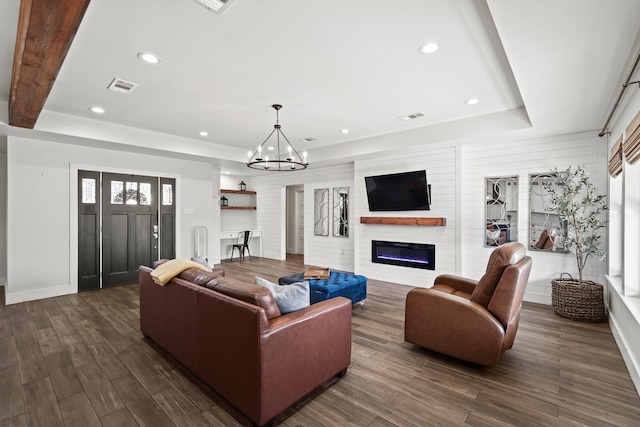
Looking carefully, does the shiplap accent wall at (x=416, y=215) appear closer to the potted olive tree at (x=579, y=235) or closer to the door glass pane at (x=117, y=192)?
the potted olive tree at (x=579, y=235)

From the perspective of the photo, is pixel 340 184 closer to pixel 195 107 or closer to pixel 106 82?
pixel 195 107

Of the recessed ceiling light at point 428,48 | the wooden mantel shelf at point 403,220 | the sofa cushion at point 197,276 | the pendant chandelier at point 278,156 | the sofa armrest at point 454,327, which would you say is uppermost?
the recessed ceiling light at point 428,48

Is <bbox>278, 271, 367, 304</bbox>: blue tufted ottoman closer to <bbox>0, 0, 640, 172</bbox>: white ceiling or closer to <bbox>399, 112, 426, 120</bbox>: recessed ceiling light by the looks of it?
<bbox>0, 0, 640, 172</bbox>: white ceiling

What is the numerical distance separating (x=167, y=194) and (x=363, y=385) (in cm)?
545

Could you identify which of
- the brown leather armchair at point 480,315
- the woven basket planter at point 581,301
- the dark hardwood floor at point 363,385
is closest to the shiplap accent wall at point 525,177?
the woven basket planter at point 581,301

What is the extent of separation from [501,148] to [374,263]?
305cm

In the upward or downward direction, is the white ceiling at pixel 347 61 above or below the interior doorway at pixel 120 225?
Answer: above

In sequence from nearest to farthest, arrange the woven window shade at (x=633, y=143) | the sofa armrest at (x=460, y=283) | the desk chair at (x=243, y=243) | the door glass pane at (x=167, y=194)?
the woven window shade at (x=633, y=143)
the sofa armrest at (x=460, y=283)
the door glass pane at (x=167, y=194)
the desk chair at (x=243, y=243)

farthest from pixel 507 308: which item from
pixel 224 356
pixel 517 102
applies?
pixel 517 102

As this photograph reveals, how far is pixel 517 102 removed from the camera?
3.81m

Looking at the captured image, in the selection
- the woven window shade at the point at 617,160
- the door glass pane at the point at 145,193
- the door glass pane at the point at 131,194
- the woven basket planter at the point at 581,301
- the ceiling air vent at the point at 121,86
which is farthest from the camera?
the door glass pane at the point at 145,193

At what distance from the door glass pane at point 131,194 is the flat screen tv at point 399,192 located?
175 inches

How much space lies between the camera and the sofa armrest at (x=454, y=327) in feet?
8.30

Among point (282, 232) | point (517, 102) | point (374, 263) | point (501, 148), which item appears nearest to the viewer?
point (517, 102)
